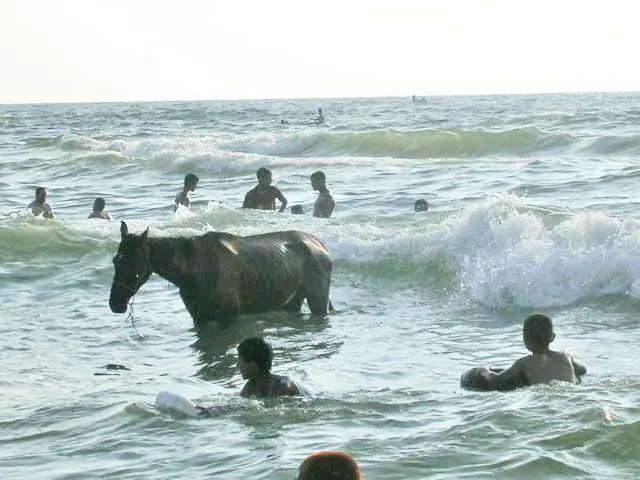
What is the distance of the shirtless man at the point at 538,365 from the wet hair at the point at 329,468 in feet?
20.0

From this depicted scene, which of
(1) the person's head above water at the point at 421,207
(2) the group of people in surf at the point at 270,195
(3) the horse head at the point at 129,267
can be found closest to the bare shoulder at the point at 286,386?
(3) the horse head at the point at 129,267

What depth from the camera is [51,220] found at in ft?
80.3

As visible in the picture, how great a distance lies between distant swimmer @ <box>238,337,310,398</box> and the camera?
32.6 ft

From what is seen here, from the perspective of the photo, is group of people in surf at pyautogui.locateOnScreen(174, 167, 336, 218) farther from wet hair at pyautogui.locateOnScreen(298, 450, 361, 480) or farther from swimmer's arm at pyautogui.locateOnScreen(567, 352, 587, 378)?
wet hair at pyautogui.locateOnScreen(298, 450, 361, 480)

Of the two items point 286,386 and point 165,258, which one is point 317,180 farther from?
point 286,386

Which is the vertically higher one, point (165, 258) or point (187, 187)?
point (165, 258)

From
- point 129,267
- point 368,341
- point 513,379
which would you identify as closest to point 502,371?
point 513,379

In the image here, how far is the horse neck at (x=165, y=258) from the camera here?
13.0 meters

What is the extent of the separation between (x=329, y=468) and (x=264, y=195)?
18052 mm

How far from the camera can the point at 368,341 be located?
13.5 metres

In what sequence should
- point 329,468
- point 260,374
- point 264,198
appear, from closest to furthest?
point 329,468
point 260,374
point 264,198

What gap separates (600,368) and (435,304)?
16.2 ft

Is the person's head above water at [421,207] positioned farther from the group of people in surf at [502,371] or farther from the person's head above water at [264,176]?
the group of people in surf at [502,371]

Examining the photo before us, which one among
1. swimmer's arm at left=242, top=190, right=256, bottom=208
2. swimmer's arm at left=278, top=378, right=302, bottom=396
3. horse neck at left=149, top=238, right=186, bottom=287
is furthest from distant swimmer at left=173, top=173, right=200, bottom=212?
swimmer's arm at left=278, top=378, right=302, bottom=396
